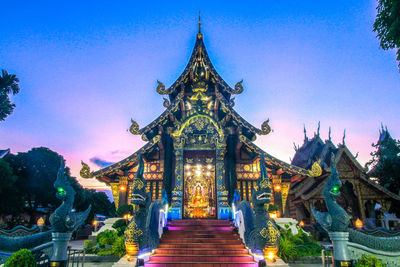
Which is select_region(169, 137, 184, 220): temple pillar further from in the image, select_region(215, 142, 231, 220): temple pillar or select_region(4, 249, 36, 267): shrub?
select_region(4, 249, 36, 267): shrub

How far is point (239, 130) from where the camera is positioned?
1049 cm

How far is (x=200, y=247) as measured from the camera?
6.44m

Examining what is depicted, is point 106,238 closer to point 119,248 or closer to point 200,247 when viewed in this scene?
point 119,248

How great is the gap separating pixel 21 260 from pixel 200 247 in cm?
405

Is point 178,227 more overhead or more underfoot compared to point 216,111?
more underfoot

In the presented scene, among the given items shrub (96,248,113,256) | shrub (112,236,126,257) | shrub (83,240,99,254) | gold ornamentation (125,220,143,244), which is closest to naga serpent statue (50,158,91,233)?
gold ornamentation (125,220,143,244)

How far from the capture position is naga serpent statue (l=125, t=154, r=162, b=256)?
593 centimetres

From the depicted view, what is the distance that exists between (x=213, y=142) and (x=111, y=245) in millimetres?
5402

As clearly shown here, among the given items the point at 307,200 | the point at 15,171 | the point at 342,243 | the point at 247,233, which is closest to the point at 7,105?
the point at 15,171

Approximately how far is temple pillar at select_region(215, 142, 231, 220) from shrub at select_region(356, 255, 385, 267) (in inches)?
199

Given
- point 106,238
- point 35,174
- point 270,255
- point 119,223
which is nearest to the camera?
point 270,255

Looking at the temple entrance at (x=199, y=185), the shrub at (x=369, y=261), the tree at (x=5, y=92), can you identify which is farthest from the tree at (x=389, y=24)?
the tree at (x=5, y=92)

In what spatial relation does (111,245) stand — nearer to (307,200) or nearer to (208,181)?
(208,181)

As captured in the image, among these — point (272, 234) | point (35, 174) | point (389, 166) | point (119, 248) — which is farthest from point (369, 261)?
point (35, 174)
